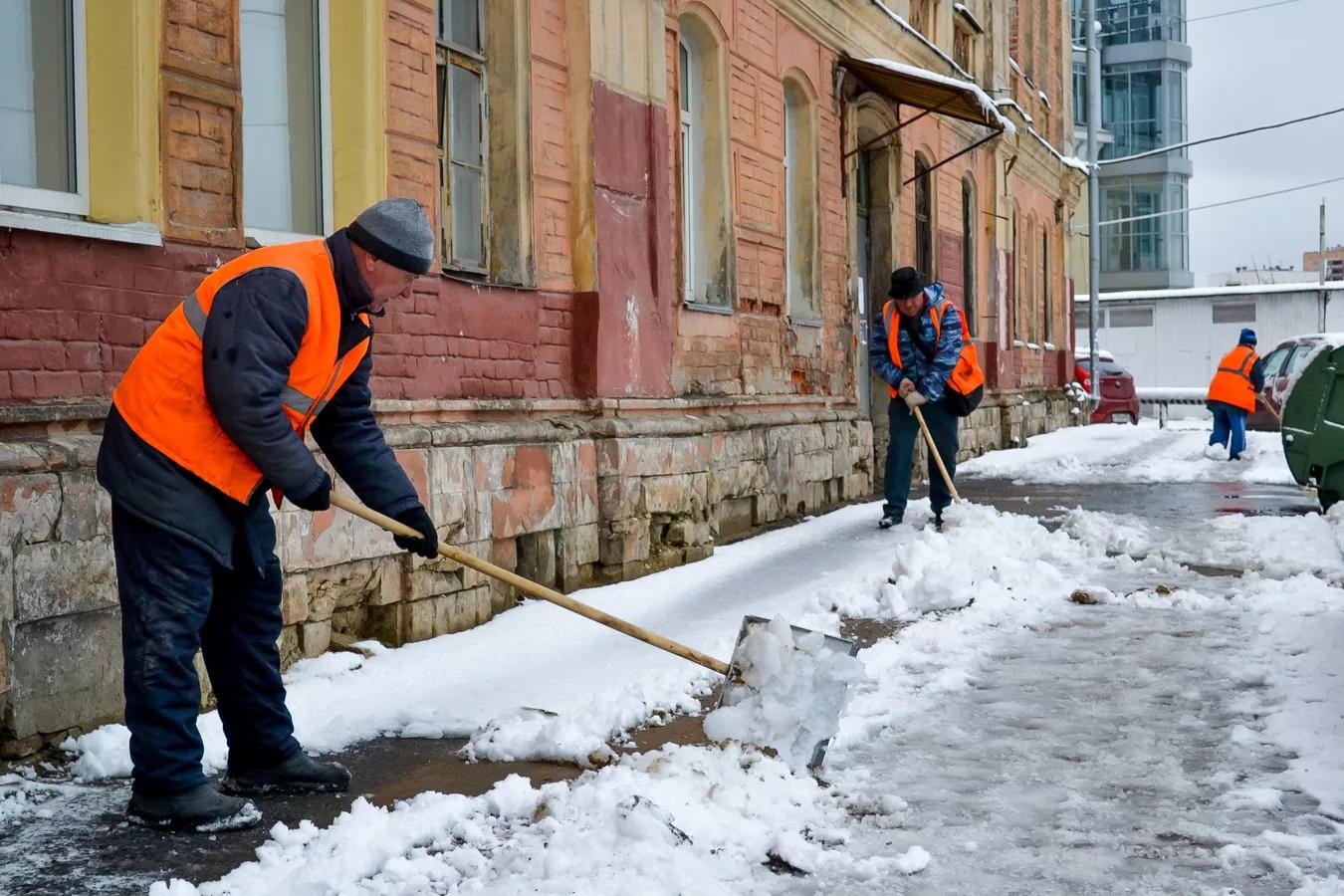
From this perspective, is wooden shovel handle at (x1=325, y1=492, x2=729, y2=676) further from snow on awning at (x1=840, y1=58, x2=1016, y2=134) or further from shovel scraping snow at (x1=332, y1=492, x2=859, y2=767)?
snow on awning at (x1=840, y1=58, x2=1016, y2=134)

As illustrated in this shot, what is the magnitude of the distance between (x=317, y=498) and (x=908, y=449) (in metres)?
7.09

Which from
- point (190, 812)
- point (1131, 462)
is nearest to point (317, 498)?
point (190, 812)

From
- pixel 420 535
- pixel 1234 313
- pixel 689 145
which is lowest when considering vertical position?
pixel 420 535

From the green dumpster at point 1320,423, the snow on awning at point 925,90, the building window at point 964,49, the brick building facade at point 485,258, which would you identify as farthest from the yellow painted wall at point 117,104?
the building window at point 964,49

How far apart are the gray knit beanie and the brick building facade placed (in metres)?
1.35

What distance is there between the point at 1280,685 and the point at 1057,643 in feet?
3.83

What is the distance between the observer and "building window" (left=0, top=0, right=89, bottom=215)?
189 inches

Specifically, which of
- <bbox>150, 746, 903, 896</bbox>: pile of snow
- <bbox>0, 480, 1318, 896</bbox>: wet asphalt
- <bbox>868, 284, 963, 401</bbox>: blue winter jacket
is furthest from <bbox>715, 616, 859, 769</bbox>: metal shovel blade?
<bbox>868, 284, 963, 401</bbox>: blue winter jacket

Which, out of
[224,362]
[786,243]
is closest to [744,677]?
[224,362]

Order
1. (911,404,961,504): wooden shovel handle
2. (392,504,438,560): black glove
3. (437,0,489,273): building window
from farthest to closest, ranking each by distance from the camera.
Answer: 1. (911,404,961,504): wooden shovel handle
2. (437,0,489,273): building window
3. (392,504,438,560): black glove

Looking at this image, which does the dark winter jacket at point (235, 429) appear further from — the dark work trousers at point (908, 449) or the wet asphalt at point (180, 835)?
the dark work trousers at point (908, 449)

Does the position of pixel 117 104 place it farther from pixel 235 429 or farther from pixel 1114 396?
pixel 1114 396

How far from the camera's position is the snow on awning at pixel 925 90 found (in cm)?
1269

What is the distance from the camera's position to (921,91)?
13.3m
